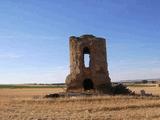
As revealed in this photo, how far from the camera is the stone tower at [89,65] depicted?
3588cm

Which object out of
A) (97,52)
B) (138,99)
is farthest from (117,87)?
(138,99)

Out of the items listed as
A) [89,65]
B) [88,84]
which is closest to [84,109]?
[89,65]

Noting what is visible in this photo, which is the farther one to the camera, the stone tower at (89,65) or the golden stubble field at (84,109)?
the stone tower at (89,65)

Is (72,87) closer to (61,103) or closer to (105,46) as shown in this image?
(105,46)

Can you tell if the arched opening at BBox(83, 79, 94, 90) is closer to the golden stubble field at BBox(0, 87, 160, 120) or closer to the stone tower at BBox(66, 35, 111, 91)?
the stone tower at BBox(66, 35, 111, 91)

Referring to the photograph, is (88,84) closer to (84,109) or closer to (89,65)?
(89,65)

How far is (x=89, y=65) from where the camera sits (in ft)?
119

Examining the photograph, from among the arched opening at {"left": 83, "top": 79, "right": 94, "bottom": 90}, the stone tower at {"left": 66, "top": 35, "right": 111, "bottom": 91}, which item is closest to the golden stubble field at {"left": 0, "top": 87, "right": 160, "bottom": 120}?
the stone tower at {"left": 66, "top": 35, "right": 111, "bottom": 91}

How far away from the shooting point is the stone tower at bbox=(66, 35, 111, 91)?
118 feet

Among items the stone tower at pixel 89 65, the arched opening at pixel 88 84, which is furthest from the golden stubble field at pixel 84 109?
the arched opening at pixel 88 84

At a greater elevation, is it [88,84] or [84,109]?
[88,84]

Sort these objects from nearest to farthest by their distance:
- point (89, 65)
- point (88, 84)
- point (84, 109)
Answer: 1. point (84, 109)
2. point (89, 65)
3. point (88, 84)

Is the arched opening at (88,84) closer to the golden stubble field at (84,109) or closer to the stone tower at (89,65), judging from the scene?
the stone tower at (89,65)

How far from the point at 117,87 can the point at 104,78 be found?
1546mm
